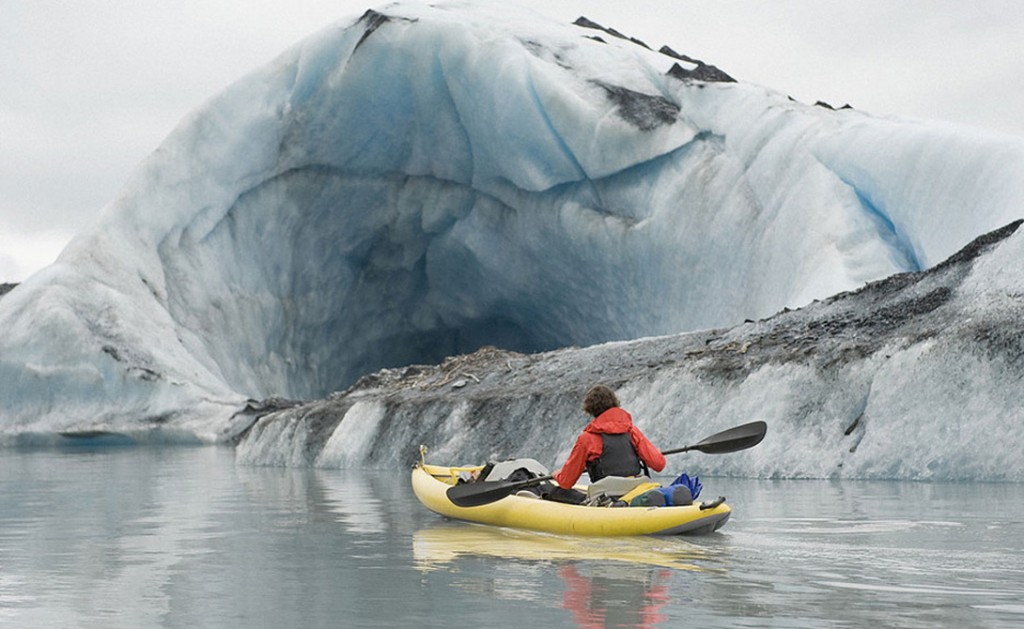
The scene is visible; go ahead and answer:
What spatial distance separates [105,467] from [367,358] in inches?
498

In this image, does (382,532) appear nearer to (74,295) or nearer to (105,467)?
(105,467)

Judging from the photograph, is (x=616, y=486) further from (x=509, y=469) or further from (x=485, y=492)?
(x=509, y=469)

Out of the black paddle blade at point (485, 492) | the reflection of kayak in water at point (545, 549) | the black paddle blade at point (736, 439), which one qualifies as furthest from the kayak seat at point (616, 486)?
the black paddle blade at point (736, 439)

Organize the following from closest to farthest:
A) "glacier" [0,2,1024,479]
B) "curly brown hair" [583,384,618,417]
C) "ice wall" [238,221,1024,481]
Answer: "curly brown hair" [583,384,618,417] < "ice wall" [238,221,1024,481] < "glacier" [0,2,1024,479]

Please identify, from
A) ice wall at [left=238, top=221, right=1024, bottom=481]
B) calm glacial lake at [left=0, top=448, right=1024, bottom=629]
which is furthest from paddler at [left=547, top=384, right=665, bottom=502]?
ice wall at [left=238, top=221, right=1024, bottom=481]

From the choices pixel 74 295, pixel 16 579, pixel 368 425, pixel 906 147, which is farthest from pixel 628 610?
pixel 74 295

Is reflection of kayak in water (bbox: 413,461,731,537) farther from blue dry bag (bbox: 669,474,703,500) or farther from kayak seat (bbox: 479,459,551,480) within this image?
blue dry bag (bbox: 669,474,703,500)

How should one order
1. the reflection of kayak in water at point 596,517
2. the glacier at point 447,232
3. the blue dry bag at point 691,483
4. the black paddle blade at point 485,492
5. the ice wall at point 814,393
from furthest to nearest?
1. the glacier at point 447,232
2. the ice wall at point 814,393
3. the black paddle blade at point 485,492
4. the blue dry bag at point 691,483
5. the reflection of kayak in water at point 596,517

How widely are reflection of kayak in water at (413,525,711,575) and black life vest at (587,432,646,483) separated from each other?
0.48 metres

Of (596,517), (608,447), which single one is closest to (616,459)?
(608,447)

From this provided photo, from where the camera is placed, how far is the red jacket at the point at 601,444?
26.2 ft

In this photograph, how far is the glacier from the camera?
18438 millimetres

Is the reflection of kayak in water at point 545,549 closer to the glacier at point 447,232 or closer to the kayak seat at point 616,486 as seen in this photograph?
the kayak seat at point 616,486

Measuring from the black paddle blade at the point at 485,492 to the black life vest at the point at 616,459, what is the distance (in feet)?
1.89
